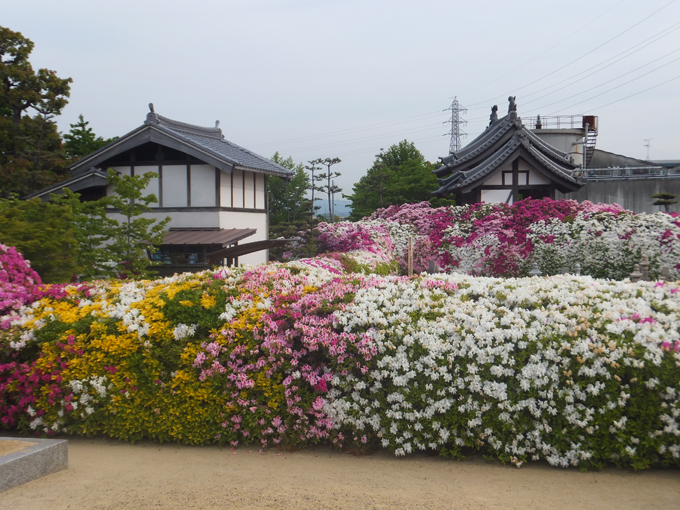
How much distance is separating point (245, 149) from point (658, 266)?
15457 millimetres

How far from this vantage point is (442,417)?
4246mm

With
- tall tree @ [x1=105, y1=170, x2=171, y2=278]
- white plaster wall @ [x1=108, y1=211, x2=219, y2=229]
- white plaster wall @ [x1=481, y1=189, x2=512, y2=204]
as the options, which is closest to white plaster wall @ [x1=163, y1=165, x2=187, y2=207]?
white plaster wall @ [x1=108, y1=211, x2=219, y2=229]

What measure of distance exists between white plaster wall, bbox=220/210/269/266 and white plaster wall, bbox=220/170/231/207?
0.34 meters

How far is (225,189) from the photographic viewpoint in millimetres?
17016

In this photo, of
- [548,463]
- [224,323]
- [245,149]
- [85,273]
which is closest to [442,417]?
[548,463]

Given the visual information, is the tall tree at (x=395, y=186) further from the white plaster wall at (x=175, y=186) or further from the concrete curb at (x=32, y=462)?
Answer: the concrete curb at (x=32, y=462)

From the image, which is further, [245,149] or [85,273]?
[245,149]

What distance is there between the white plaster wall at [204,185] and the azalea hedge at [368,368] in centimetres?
1159

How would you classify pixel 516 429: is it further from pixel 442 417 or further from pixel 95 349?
pixel 95 349

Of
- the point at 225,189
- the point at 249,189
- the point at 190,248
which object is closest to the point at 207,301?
the point at 190,248

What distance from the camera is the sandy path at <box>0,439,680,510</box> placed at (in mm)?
3562

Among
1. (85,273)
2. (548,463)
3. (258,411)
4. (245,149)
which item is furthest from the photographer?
(245,149)

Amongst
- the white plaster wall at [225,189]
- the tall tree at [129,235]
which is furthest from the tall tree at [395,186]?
the tall tree at [129,235]

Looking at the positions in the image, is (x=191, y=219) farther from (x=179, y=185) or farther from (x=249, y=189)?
(x=249, y=189)
